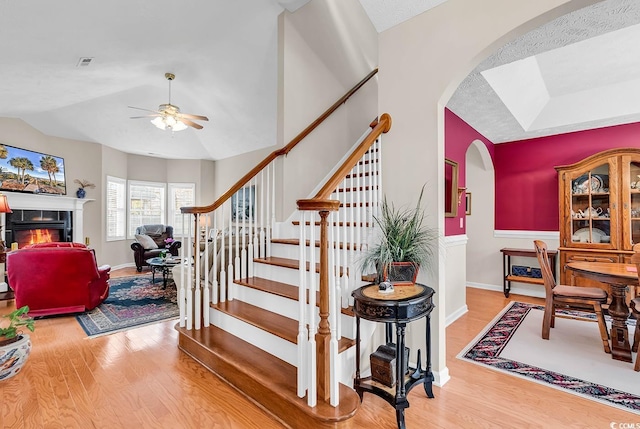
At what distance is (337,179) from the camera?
2.00 meters

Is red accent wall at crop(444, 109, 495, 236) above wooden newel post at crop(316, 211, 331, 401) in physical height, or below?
above

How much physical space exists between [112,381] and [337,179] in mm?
2218

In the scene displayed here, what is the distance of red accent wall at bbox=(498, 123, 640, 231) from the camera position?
4.42 meters

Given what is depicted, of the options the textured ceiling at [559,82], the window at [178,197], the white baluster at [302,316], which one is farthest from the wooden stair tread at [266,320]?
the window at [178,197]

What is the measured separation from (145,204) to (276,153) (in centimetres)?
592

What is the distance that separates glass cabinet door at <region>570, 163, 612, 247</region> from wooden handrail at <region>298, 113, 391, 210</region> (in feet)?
11.5

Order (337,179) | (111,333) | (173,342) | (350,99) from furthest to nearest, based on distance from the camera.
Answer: (350,99) → (111,333) → (173,342) → (337,179)

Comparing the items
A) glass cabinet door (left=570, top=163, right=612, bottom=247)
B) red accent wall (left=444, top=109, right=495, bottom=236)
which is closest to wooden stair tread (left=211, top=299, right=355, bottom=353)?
red accent wall (left=444, top=109, right=495, bottom=236)

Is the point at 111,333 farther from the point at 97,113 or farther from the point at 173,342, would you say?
the point at 97,113

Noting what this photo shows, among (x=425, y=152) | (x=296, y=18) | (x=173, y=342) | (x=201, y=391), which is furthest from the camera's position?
(x=296, y=18)

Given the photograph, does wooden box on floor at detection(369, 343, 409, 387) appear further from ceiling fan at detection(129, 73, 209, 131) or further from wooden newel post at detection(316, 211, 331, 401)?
ceiling fan at detection(129, 73, 209, 131)

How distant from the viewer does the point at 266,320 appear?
92.9 inches

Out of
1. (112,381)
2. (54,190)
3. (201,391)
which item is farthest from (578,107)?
(54,190)

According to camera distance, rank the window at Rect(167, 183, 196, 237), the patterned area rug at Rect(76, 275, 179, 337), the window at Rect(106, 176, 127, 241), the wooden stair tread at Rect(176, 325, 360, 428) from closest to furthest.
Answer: the wooden stair tread at Rect(176, 325, 360, 428), the patterned area rug at Rect(76, 275, 179, 337), the window at Rect(106, 176, 127, 241), the window at Rect(167, 183, 196, 237)
